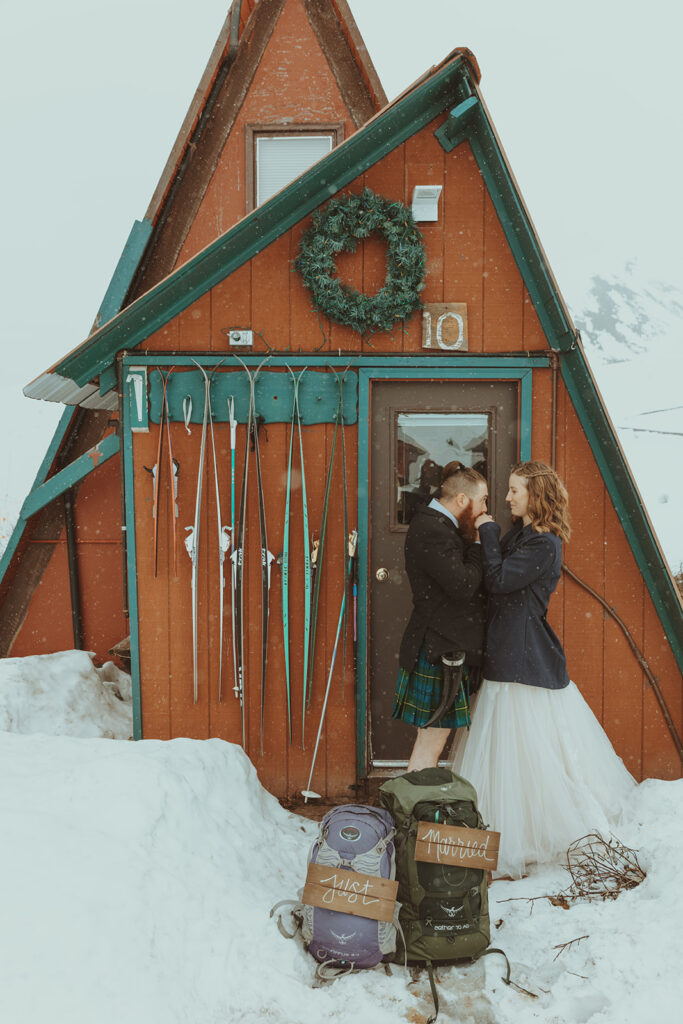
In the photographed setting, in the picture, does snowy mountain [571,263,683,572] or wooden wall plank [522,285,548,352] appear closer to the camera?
wooden wall plank [522,285,548,352]

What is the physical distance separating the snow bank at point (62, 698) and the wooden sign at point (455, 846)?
9.64ft

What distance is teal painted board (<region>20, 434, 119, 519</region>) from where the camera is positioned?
235 inches

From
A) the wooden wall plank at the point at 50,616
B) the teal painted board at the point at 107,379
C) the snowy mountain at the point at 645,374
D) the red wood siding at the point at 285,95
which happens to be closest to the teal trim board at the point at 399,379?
the teal painted board at the point at 107,379

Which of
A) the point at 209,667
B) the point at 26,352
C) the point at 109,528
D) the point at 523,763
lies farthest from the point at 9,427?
the point at 523,763

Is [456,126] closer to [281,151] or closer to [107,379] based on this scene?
[281,151]

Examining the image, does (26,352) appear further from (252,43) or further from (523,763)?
(523,763)

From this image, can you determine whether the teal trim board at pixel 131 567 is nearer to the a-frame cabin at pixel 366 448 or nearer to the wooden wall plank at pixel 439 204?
the a-frame cabin at pixel 366 448

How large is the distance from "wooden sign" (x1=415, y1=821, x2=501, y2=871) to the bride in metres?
0.68

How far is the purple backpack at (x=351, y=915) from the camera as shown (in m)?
2.84

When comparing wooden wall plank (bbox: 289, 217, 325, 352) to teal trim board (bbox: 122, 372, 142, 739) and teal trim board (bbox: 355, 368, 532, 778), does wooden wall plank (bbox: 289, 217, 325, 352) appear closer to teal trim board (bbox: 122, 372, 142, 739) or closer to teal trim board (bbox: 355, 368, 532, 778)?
teal trim board (bbox: 355, 368, 532, 778)

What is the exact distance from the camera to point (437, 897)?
292 cm

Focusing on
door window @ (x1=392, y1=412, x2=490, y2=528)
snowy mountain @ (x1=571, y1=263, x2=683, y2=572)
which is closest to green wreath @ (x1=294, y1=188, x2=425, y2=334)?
door window @ (x1=392, y1=412, x2=490, y2=528)

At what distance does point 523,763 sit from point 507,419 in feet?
6.74

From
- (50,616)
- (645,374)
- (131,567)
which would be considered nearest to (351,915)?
(131,567)
